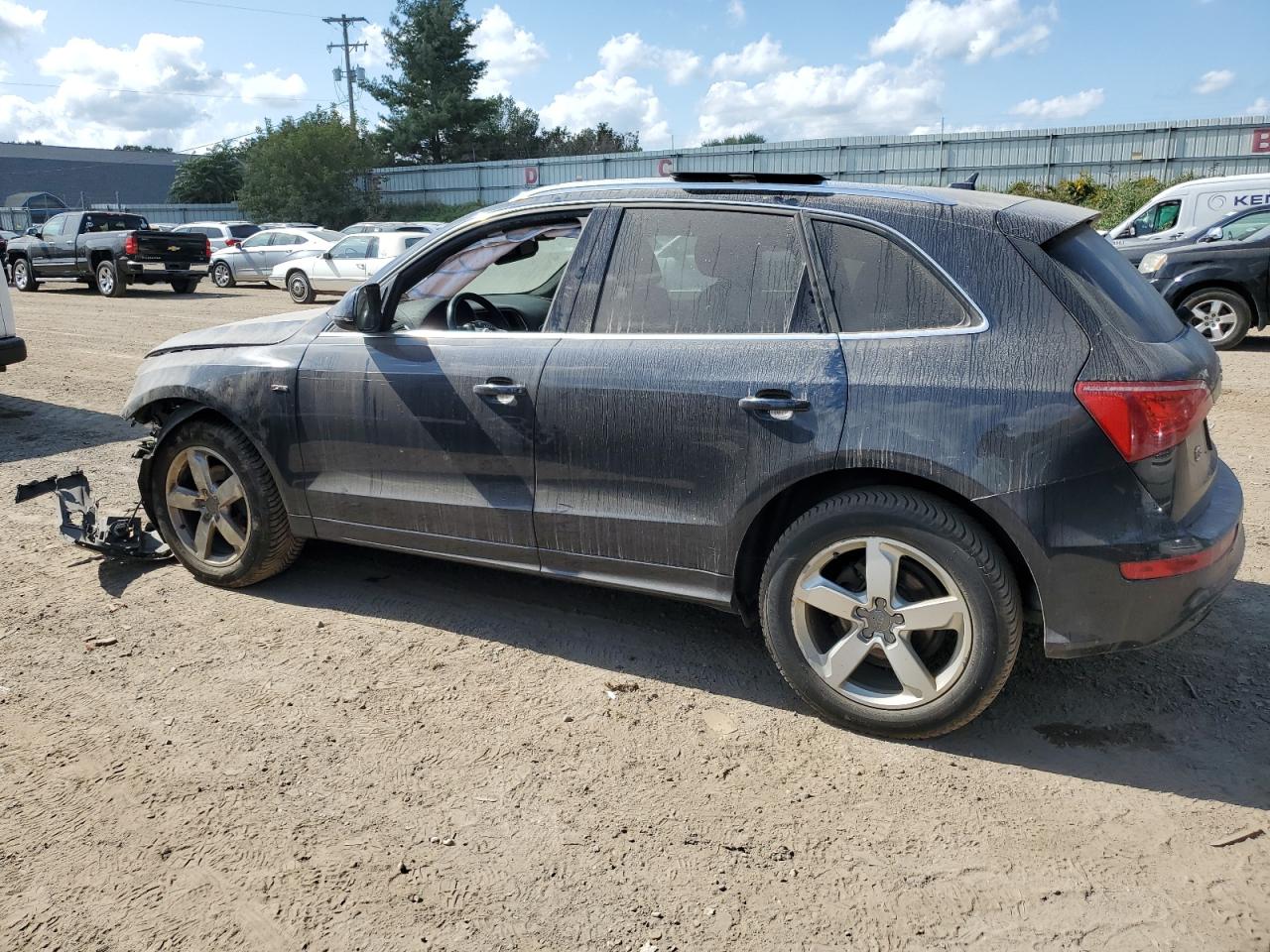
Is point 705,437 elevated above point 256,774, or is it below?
above

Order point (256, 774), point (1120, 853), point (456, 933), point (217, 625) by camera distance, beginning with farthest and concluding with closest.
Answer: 1. point (217, 625)
2. point (256, 774)
3. point (1120, 853)
4. point (456, 933)

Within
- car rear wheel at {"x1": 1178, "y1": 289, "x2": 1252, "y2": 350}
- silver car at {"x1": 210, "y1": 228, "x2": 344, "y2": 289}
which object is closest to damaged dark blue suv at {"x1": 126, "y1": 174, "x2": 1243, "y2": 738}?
car rear wheel at {"x1": 1178, "y1": 289, "x2": 1252, "y2": 350}

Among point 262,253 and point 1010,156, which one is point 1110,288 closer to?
point 262,253

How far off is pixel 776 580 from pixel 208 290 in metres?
23.0

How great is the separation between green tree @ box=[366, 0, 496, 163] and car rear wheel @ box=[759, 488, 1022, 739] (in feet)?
192

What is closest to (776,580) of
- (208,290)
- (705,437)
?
(705,437)

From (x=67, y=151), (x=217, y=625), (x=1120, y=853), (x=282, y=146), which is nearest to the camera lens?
(x=1120, y=853)

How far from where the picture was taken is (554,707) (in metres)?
3.54

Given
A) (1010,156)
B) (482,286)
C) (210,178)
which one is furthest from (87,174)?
(482,286)

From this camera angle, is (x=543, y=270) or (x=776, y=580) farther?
(x=543, y=270)

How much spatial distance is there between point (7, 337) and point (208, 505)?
17.7 feet

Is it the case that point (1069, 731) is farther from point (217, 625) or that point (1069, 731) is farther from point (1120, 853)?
point (217, 625)

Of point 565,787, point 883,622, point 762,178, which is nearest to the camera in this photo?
point 565,787

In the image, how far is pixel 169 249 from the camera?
20625mm
